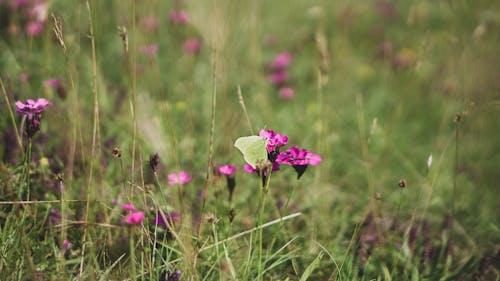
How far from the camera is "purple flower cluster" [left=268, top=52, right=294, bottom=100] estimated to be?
2.77 metres

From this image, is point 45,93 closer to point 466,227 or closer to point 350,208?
point 350,208

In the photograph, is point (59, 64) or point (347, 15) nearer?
point (59, 64)

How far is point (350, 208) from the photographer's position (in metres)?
1.94

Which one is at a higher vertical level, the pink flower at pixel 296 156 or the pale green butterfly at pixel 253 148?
the pale green butterfly at pixel 253 148

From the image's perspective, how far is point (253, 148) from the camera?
1058 mm

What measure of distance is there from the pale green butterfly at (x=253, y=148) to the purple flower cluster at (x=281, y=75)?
1.72m

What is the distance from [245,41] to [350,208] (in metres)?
1.69

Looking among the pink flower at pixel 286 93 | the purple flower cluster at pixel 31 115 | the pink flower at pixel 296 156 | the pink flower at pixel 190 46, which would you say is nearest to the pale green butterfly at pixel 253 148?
the pink flower at pixel 296 156

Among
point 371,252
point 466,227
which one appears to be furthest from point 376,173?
point 371,252

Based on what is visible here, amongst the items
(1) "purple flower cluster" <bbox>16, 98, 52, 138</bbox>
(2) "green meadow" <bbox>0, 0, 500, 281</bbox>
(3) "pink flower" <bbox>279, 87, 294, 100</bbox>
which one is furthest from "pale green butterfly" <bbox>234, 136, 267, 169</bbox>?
(3) "pink flower" <bbox>279, 87, 294, 100</bbox>

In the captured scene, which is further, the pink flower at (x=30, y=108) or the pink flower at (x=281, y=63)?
the pink flower at (x=281, y=63)

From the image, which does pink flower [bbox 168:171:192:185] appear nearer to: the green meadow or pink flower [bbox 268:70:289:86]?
the green meadow

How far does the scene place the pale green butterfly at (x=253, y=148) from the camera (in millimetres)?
1053

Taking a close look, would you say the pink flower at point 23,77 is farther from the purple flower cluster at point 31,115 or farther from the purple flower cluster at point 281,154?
the purple flower cluster at point 281,154
